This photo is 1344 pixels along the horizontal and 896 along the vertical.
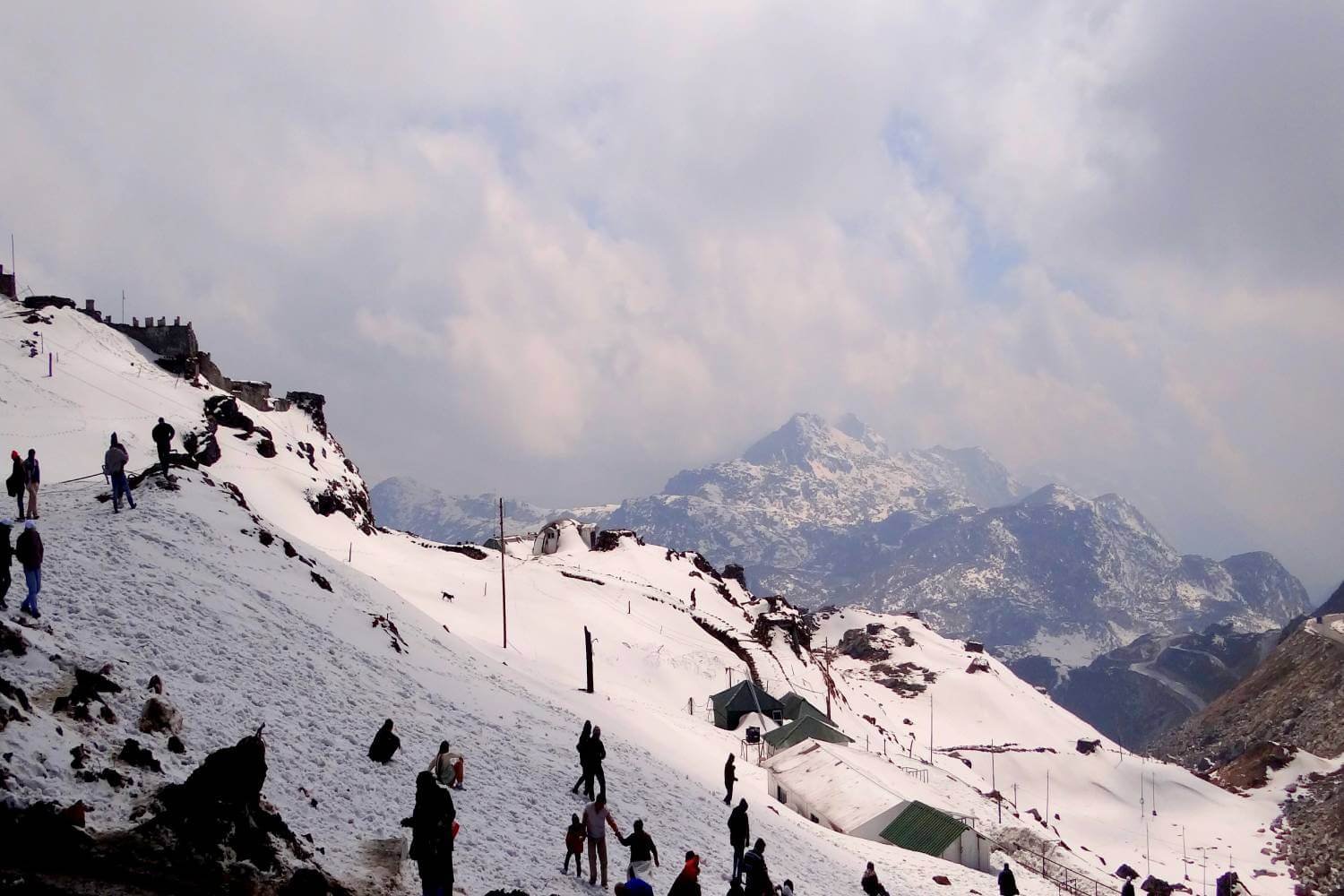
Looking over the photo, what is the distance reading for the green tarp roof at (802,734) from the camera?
64.6 metres

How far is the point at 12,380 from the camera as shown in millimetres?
67312

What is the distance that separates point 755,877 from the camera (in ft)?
62.0

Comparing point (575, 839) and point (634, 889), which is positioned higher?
point (634, 889)

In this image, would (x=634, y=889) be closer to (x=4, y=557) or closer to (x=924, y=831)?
(x=4, y=557)

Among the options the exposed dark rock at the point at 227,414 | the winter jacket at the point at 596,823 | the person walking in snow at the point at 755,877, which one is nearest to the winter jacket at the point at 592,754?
the winter jacket at the point at 596,823

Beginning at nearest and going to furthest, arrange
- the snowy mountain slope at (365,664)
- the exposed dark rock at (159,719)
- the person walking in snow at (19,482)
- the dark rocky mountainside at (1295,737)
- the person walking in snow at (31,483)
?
1. the exposed dark rock at (159,719)
2. the snowy mountain slope at (365,664)
3. the person walking in snow at (19,482)
4. the person walking in snow at (31,483)
5. the dark rocky mountainside at (1295,737)

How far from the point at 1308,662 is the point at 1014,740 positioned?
57805 millimetres

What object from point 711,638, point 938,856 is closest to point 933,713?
point 711,638

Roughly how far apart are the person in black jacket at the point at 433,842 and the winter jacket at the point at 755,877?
7225 mm

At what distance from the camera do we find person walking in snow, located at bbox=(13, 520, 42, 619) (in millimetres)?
18359

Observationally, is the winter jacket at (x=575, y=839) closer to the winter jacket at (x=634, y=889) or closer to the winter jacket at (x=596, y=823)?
the winter jacket at (x=596, y=823)

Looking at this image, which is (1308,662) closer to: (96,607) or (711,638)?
(711,638)

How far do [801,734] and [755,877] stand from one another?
4895 cm

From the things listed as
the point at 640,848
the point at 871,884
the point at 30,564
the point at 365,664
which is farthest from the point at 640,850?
the point at 30,564
